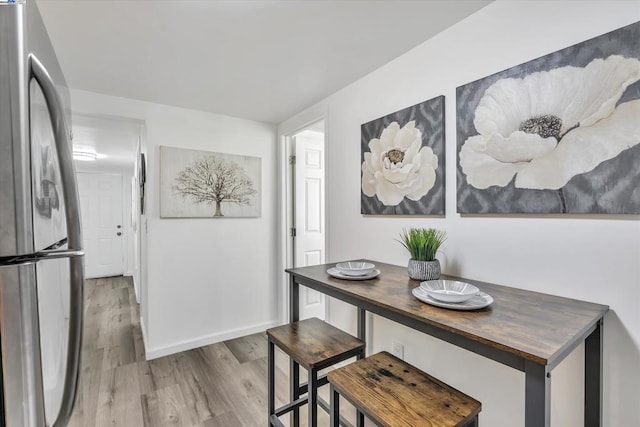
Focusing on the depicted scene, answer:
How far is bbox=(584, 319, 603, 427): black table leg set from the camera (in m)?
1.05

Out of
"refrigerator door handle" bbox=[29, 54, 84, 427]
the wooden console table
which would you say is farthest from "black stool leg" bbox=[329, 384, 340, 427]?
"refrigerator door handle" bbox=[29, 54, 84, 427]

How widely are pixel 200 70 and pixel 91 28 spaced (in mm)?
607

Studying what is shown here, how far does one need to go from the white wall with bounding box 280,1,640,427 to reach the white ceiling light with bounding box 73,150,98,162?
4.11 meters

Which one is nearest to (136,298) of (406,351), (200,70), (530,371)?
(200,70)

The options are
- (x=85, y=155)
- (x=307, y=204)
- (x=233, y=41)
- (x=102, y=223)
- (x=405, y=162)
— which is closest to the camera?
(x=233, y=41)

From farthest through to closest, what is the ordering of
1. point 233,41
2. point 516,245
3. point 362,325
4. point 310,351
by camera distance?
point 362,325 → point 233,41 → point 310,351 → point 516,245

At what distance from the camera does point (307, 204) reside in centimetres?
330

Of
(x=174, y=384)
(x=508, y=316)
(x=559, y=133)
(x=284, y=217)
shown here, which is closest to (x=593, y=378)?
(x=508, y=316)

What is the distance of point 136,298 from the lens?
4.36 m

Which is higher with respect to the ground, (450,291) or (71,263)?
(71,263)

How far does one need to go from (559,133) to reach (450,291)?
29.2 inches

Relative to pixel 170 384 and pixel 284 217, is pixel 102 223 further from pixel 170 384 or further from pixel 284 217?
pixel 170 384

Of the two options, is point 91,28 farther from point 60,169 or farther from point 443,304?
point 443,304

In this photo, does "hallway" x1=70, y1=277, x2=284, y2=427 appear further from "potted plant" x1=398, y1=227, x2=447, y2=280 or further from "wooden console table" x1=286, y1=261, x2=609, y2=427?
"potted plant" x1=398, y1=227, x2=447, y2=280
